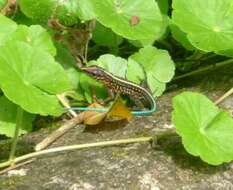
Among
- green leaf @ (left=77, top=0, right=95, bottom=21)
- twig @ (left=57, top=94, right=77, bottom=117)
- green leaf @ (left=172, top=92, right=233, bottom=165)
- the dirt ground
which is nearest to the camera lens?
the dirt ground

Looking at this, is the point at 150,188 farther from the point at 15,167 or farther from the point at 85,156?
the point at 15,167

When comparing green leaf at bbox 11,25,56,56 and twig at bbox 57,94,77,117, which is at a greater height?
green leaf at bbox 11,25,56,56

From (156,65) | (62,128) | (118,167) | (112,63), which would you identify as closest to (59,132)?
(62,128)

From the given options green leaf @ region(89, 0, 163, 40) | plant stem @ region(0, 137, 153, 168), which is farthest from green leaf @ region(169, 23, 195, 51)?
plant stem @ region(0, 137, 153, 168)

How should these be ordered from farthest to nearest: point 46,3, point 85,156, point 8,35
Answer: point 46,3 → point 8,35 → point 85,156

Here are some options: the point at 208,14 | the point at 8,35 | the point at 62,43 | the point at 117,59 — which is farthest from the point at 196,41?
the point at 8,35

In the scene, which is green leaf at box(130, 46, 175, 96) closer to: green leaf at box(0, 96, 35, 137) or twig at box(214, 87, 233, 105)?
twig at box(214, 87, 233, 105)

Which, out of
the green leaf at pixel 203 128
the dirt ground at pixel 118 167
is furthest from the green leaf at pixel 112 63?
the green leaf at pixel 203 128
